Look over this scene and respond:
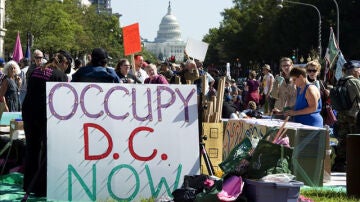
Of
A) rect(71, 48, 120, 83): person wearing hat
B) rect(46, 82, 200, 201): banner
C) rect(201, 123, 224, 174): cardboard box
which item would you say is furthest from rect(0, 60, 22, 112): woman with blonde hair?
rect(46, 82, 200, 201): banner

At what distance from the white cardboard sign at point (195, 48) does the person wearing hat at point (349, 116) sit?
10.7 ft

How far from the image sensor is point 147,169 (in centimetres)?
820

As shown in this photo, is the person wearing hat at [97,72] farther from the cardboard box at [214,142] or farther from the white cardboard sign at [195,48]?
the white cardboard sign at [195,48]

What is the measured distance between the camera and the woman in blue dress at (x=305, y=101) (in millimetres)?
10539

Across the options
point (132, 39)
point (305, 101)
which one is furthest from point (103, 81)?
point (132, 39)

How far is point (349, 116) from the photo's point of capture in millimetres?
12062

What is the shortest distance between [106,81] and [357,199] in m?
2.94

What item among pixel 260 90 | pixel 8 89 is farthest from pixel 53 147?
pixel 260 90

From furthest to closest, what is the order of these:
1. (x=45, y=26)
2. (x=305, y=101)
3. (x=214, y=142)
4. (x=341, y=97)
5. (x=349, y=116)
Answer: (x=45, y=26) < (x=349, y=116) < (x=341, y=97) < (x=305, y=101) < (x=214, y=142)

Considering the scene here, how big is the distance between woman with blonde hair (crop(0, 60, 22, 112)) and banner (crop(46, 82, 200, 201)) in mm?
7264

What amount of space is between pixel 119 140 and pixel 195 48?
684 centimetres

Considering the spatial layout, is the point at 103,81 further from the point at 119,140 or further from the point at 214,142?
the point at 214,142

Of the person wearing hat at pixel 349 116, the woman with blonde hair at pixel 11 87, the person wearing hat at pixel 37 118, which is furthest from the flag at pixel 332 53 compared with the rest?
the person wearing hat at pixel 37 118

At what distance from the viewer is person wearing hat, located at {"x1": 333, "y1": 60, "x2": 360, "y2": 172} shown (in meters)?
11.9
